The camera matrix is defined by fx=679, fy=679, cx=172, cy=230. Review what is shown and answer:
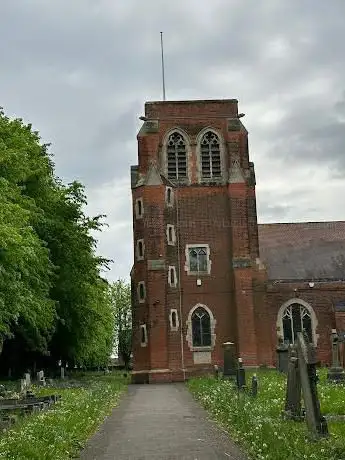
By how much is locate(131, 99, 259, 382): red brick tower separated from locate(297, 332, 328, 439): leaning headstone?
26.4m

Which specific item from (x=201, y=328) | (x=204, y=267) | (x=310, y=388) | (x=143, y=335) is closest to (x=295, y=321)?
(x=201, y=328)

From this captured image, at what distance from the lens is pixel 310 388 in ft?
35.6

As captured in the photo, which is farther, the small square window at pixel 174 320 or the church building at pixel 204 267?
the small square window at pixel 174 320

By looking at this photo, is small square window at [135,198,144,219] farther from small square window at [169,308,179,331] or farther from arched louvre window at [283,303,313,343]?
arched louvre window at [283,303,313,343]

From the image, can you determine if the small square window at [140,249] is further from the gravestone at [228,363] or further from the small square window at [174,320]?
the gravestone at [228,363]

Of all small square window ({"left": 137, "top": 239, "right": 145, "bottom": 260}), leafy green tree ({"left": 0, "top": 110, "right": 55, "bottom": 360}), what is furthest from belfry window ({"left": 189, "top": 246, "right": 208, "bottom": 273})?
leafy green tree ({"left": 0, "top": 110, "right": 55, "bottom": 360})

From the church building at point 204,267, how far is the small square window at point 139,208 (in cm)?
7

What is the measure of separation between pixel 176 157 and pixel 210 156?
2.07 m

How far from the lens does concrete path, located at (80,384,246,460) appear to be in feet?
32.6

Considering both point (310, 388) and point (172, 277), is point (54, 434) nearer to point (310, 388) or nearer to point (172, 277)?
point (310, 388)

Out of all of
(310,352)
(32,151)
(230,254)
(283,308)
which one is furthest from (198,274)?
(310,352)

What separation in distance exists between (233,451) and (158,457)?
3.97ft

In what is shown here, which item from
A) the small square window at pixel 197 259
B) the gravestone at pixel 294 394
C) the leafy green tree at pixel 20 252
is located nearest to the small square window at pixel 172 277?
the small square window at pixel 197 259

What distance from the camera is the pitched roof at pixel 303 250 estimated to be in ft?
139
